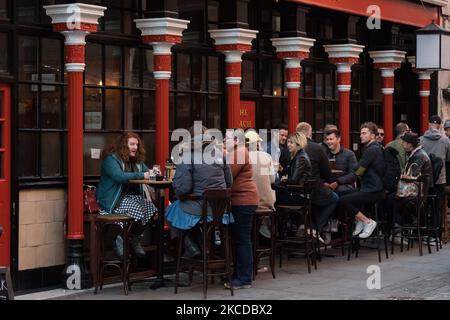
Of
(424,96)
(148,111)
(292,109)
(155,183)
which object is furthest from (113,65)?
(424,96)

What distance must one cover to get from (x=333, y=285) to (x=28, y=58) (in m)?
4.37

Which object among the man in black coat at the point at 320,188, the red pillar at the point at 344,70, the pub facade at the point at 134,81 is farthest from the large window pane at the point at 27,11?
the red pillar at the point at 344,70

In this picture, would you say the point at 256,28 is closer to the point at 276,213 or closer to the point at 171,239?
the point at 276,213

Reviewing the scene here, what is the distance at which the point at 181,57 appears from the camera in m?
13.5

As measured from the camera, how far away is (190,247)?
35.1ft

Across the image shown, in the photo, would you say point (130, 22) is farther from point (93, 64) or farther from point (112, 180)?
point (112, 180)

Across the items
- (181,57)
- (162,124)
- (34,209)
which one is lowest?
(34,209)

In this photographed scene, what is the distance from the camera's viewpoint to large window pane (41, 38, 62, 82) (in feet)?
37.1

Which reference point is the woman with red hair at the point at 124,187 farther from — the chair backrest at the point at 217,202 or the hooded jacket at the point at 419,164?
the hooded jacket at the point at 419,164

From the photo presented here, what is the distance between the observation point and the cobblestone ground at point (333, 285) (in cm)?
1059

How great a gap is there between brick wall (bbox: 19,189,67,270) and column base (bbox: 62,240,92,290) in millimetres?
300

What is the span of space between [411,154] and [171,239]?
4601 mm

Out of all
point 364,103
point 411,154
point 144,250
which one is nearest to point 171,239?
point 144,250

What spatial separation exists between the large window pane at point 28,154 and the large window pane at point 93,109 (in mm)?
897
